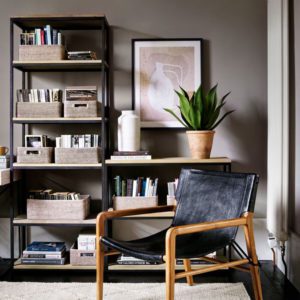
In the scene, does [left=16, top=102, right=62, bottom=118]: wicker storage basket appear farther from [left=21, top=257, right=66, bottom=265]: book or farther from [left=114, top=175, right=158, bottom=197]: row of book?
[left=21, top=257, right=66, bottom=265]: book

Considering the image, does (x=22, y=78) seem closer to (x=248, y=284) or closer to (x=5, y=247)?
(x=5, y=247)

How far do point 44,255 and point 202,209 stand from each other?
122 cm

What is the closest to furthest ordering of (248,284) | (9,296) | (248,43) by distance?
(9,296) → (248,284) → (248,43)

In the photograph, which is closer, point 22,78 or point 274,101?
point 274,101

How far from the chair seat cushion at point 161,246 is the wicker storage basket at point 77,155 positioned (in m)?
0.80

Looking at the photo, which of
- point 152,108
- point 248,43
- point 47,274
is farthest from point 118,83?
point 47,274

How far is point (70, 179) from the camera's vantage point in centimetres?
325

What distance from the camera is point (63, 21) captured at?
2990mm

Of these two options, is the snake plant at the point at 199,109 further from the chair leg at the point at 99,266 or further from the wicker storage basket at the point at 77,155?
the chair leg at the point at 99,266

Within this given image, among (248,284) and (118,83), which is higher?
(118,83)

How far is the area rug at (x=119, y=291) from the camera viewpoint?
248 centimetres

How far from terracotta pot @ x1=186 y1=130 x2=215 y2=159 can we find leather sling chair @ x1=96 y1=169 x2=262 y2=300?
31cm

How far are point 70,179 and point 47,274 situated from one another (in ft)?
2.35

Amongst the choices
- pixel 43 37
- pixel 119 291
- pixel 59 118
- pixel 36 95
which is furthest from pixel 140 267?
pixel 43 37
